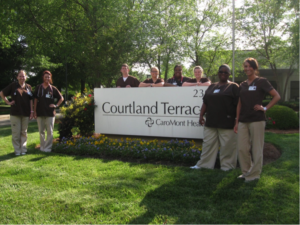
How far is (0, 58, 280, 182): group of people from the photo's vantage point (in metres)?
3.77

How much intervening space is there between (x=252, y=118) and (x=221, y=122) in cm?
76

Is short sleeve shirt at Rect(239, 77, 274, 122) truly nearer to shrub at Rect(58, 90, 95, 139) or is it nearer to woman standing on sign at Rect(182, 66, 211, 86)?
woman standing on sign at Rect(182, 66, 211, 86)

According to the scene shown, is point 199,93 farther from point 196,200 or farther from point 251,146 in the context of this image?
point 196,200

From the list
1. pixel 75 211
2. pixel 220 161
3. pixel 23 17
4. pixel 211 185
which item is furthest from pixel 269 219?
pixel 23 17

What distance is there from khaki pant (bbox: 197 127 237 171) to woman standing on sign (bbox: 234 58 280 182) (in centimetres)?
56

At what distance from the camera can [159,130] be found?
20.9 feet

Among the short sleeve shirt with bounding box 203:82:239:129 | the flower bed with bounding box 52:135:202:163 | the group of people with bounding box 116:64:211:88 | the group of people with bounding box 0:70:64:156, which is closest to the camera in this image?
the short sleeve shirt with bounding box 203:82:239:129

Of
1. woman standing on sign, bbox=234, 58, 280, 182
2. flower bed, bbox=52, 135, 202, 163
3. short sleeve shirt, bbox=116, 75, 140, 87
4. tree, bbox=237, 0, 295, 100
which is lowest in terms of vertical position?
flower bed, bbox=52, 135, 202, 163

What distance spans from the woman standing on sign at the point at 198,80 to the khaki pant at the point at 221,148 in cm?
151

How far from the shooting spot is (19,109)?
605 centimetres

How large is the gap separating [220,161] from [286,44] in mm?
18567

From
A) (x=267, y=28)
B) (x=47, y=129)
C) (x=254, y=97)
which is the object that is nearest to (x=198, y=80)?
(x=254, y=97)

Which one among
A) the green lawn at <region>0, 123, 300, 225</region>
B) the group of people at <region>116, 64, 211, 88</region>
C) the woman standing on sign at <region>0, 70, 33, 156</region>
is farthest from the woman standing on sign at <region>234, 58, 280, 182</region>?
the woman standing on sign at <region>0, 70, 33, 156</region>

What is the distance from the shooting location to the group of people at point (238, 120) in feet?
12.3
